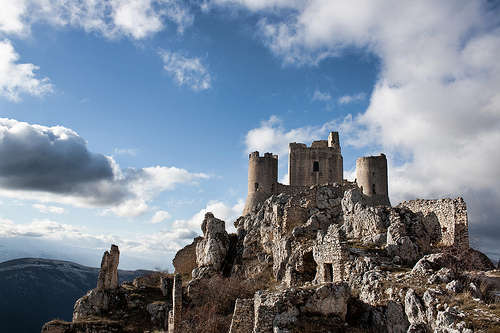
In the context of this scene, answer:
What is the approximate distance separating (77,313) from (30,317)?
4711 centimetres

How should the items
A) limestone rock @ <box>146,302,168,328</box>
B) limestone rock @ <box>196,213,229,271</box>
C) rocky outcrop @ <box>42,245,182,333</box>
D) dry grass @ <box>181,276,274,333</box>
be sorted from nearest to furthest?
dry grass @ <box>181,276,274,333</box>
rocky outcrop @ <box>42,245,182,333</box>
limestone rock @ <box>146,302,168,328</box>
limestone rock @ <box>196,213,229,271</box>

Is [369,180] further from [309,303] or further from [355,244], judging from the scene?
[309,303]

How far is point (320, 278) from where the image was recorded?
22172 mm

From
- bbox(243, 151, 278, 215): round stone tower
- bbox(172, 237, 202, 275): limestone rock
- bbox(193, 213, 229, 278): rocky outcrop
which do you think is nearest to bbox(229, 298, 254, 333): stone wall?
bbox(193, 213, 229, 278): rocky outcrop

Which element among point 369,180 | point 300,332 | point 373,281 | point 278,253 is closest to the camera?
point 300,332

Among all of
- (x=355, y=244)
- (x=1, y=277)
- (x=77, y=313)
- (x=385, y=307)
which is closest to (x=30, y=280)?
(x=1, y=277)

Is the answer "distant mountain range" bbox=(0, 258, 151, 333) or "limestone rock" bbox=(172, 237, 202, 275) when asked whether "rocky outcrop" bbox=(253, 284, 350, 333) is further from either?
"distant mountain range" bbox=(0, 258, 151, 333)

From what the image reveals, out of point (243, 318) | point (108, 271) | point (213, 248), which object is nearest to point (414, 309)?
point (243, 318)

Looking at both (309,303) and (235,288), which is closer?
(309,303)

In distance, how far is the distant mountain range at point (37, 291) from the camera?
67.4 m

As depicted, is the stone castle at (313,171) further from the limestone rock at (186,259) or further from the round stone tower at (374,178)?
the limestone rock at (186,259)

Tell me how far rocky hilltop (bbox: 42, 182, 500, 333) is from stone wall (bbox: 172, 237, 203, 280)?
0.11 metres

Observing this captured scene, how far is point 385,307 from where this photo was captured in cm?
1557

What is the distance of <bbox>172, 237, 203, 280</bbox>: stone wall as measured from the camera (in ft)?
128
